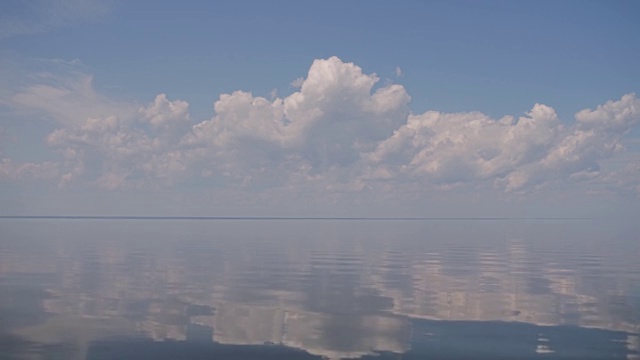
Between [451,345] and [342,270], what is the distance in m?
28.6

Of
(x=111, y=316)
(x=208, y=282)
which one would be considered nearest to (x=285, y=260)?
(x=208, y=282)

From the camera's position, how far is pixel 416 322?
27500 mm

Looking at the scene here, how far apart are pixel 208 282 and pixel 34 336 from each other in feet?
59.7

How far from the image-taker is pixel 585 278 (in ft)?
150

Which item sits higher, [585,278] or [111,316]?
[585,278]

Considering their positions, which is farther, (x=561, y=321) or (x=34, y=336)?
(x=561, y=321)

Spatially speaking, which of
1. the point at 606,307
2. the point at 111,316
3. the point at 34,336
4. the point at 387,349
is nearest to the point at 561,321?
the point at 606,307

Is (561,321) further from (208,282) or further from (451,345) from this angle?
(208,282)

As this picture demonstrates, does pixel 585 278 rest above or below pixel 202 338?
above

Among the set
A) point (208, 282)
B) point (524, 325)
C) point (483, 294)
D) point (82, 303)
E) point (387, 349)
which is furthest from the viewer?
point (208, 282)

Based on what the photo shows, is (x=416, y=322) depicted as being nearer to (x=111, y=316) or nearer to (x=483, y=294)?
(x=483, y=294)

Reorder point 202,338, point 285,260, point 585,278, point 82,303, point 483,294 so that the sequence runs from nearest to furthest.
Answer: point 202,338 < point 82,303 < point 483,294 < point 585,278 < point 285,260

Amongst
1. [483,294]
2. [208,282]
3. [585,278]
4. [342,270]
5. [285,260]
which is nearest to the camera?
[483,294]

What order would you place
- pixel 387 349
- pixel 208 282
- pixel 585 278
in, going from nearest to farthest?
pixel 387 349 → pixel 208 282 → pixel 585 278
